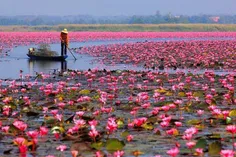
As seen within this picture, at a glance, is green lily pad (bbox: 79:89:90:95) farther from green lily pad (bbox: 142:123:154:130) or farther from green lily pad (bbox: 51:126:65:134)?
green lily pad (bbox: 51:126:65:134)

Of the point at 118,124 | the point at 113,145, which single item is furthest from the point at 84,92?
the point at 113,145

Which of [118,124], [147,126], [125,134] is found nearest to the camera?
[125,134]

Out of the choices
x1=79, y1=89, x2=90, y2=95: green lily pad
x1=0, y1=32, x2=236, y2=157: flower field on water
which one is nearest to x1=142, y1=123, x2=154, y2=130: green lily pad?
x1=0, y1=32, x2=236, y2=157: flower field on water

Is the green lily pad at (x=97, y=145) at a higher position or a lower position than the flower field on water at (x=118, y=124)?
higher

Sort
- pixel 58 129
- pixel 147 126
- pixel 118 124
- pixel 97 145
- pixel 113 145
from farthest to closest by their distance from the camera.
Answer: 1. pixel 118 124
2. pixel 147 126
3. pixel 58 129
4. pixel 97 145
5. pixel 113 145

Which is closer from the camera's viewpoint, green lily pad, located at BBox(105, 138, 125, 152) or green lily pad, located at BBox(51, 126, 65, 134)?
green lily pad, located at BBox(105, 138, 125, 152)

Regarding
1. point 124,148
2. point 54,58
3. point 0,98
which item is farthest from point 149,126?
point 54,58

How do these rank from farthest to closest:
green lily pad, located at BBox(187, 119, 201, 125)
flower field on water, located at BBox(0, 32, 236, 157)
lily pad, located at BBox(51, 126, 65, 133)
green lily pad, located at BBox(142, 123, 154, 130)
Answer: green lily pad, located at BBox(187, 119, 201, 125), green lily pad, located at BBox(142, 123, 154, 130), lily pad, located at BBox(51, 126, 65, 133), flower field on water, located at BBox(0, 32, 236, 157)

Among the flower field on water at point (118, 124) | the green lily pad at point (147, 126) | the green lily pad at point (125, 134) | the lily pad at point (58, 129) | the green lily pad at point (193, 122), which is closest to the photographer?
the flower field on water at point (118, 124)

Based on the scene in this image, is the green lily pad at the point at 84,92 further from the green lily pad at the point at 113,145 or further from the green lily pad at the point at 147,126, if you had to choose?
the green lily pad at the point at 113,145

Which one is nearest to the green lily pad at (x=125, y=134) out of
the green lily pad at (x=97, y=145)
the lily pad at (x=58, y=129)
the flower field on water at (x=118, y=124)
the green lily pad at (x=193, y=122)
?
the flower field on water at (x=118, y=124)

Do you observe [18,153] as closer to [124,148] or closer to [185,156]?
[124,148]

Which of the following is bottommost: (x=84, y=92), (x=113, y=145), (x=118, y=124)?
(x=84, y=92)

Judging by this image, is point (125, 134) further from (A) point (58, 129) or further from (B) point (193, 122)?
(B) point (193, 122)
